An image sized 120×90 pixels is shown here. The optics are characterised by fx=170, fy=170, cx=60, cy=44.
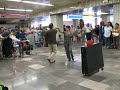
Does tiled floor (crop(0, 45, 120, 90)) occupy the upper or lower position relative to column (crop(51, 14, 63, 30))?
lower

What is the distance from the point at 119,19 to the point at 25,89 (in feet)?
28.3

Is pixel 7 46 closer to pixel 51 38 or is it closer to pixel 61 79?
pixel 51 38

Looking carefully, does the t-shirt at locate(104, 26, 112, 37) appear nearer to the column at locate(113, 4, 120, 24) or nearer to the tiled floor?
the column at locate(113, 4, 120, 24)

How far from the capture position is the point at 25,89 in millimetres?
4211

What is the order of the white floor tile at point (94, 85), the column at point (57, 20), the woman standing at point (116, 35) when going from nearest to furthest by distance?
the white floor tile at point (94, 85) → the woman standing at point (116, 35) → the column at point (57, 20)

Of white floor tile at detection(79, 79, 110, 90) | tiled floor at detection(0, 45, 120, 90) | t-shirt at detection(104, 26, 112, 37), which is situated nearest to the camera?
white floor tile at detection(79, 79, 110, 90)

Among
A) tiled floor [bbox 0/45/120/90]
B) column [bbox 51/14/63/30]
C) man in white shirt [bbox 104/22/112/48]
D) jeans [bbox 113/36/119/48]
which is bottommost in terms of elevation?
tiled floor [bbox 0/45/120/90]

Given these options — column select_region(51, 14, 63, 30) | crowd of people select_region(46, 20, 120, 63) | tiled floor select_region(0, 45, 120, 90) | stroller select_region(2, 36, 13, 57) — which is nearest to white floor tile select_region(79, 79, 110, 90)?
tiled floor select_region(0, 45, 120, 90)

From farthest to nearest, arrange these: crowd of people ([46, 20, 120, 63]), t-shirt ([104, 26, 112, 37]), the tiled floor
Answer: t-shirt ([104, 26, 112, 37]), crowd of people ([46, 20, 120, 63]), the tiled floor

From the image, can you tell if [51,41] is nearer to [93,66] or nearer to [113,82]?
[93,66]

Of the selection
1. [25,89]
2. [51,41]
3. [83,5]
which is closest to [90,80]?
[25,89]

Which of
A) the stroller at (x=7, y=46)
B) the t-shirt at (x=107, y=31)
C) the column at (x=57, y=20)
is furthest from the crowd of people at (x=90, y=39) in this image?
the column at (x=57, y=20)

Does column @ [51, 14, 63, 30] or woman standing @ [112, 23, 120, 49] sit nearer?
woman standing @ [112, 23, 120, 49]

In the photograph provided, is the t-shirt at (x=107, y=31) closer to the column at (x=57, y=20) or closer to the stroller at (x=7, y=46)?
the stroller at (x=7, y=46)
